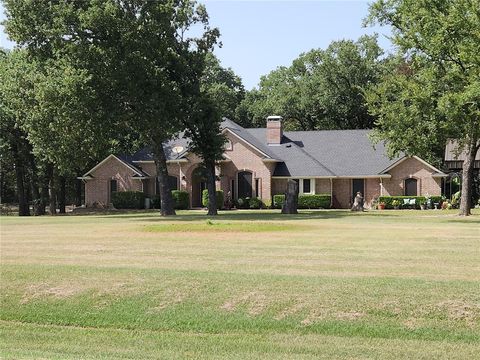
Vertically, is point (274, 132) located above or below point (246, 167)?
above

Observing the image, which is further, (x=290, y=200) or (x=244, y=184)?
(x=244, y=184)

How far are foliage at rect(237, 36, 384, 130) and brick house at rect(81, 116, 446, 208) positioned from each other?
12029 millimetres

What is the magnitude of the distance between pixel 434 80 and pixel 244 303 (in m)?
24.0

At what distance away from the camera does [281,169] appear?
55.8 metres

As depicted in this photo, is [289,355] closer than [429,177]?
Yes

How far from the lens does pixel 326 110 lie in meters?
71.9

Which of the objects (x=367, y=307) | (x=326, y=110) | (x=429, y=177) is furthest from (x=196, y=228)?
(x=326, y=110)

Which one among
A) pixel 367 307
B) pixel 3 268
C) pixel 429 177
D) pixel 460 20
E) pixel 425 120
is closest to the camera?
pixel 367 307

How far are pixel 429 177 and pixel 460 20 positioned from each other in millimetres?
21755

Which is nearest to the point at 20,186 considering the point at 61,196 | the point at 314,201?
the point at 61,196

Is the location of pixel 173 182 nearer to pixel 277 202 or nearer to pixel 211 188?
pixel 277 202

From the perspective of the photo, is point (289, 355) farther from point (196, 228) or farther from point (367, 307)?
point (196, 228)

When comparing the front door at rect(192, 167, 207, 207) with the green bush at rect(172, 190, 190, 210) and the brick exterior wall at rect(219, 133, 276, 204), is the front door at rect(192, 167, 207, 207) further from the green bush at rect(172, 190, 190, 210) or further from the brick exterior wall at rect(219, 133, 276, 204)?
the brick exterior wall at rect(219, 133, 276, 204)

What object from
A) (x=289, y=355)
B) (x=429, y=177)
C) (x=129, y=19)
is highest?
(x=129, y=19)
